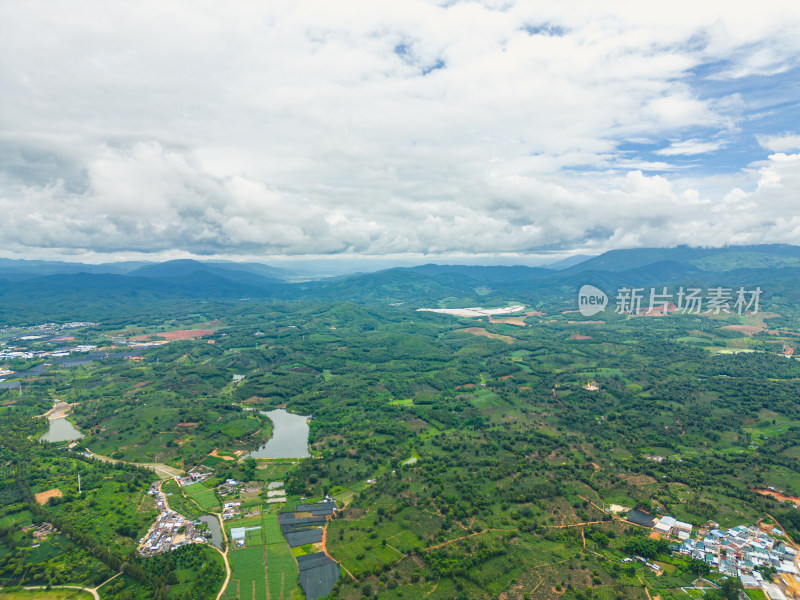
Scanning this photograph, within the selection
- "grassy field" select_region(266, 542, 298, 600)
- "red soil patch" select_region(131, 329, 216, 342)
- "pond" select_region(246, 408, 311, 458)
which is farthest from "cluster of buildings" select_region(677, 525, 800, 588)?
"red soil patch" select_region(131, 329, 216, 342)

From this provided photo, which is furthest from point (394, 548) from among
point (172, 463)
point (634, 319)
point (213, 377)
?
point (634, 319)

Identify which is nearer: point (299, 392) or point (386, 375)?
point (299, 392)

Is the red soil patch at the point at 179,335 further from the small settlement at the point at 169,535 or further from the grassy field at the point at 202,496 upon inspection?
the small settlement at the point at 169,535

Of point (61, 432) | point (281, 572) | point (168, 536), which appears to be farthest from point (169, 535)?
point (61, 432)

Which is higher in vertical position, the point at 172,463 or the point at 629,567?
the point at 629,567

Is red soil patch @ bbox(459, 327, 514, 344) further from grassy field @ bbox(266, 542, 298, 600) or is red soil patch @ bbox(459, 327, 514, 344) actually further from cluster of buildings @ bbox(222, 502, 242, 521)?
grassy field @ bbox(266, 542, 298, 600)

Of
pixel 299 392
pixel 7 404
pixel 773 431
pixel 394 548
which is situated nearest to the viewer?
pixel 394 548

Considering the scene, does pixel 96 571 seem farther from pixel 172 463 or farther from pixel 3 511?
pixel 172 463
